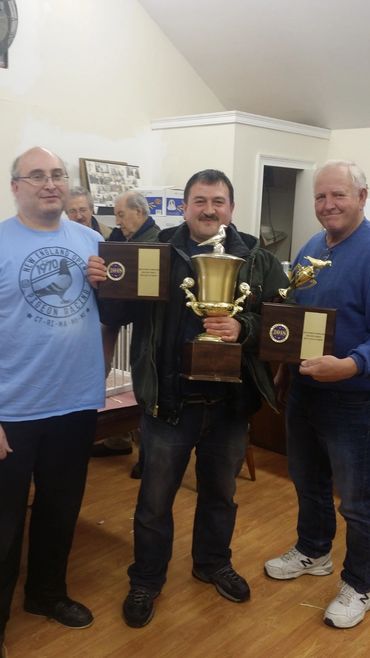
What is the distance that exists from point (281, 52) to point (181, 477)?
3.56 metres

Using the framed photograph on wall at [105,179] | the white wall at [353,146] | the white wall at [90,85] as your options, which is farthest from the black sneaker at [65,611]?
the white wall at [353,146]

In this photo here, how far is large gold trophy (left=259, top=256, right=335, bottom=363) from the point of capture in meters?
1.72

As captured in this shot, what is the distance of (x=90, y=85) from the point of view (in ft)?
14.5

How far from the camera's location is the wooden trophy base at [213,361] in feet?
5.56

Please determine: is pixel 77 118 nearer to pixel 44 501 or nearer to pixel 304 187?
pixel 304 187

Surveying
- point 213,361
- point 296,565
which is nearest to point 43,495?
point 213,361

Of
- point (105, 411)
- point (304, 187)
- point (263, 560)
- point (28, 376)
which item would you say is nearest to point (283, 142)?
point (304, 187)

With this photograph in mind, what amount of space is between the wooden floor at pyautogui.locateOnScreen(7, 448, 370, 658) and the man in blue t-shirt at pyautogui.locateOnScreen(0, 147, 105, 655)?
10.4 inches

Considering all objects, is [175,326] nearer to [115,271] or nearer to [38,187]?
[115,271]

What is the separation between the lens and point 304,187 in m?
5.11

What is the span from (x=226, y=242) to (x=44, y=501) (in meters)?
0.98

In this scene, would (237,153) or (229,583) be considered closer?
(229,583)

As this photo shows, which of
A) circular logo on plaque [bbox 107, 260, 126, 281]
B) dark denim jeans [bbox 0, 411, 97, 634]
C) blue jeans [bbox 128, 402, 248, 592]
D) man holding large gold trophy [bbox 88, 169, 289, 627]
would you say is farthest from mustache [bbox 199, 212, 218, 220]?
dark denim jeans [bbox 0, 411, 97, 634]

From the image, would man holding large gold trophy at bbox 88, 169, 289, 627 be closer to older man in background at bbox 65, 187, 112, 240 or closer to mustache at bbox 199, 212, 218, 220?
mustache at bbox 199, 212, 218, 220
